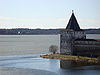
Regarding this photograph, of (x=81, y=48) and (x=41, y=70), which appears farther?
(x=81, y=48)

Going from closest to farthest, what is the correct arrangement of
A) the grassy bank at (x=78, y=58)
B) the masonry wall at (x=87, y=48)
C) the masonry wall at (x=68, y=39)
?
1. the grassy bank at (x=78, y=58)
2. the masonry wall at (x=87, y=48)
3. the masonry wall at (x=68, y=39)

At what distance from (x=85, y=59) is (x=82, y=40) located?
5.96 m

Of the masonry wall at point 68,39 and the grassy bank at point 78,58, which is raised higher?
the masonry wall at point 68,39

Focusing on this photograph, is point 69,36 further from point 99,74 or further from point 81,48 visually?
point 99,74

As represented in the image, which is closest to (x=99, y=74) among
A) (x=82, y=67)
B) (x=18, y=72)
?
(x=82, y=67)

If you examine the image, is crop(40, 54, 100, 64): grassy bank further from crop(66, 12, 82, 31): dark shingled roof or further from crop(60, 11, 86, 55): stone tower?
crop(66, 12, 82, 31): dark shingled roof

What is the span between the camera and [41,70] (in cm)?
3991

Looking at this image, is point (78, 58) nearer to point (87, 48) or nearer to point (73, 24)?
point (87, 48)

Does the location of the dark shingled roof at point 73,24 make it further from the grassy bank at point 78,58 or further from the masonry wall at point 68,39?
the grassy bank at point 78,58

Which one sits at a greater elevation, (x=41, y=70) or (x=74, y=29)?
(x=74, y=29)

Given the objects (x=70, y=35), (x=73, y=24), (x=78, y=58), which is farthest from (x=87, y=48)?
(x=73, y=24)

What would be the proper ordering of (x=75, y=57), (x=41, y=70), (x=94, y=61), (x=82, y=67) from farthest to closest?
(x=75, y=57)
(x=94, y=61)
(x=82, y=67)
(x=41, y=70)

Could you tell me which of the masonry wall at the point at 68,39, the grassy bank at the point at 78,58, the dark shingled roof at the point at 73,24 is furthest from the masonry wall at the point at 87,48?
the dark shingled roof at the point at 73,24

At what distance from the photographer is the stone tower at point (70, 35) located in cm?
5697
